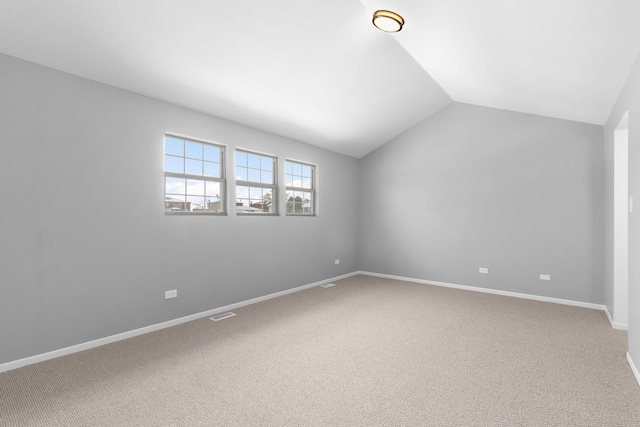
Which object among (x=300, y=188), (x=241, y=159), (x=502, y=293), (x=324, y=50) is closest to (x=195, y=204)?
(x=241, y=159)

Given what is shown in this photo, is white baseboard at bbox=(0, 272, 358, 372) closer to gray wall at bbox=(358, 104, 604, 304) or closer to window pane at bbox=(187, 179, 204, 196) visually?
window pane at bbox=(187, 179, 204, 196)

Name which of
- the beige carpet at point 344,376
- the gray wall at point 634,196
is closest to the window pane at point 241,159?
the beige carpet at point 344,376

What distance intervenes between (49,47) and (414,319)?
175 inches

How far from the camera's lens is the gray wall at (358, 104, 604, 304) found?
4.58 meters

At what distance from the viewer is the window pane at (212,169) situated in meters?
4.20

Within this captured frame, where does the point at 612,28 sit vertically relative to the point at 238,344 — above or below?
above

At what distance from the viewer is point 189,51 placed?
3.00 meters

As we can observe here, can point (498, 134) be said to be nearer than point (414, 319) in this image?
No

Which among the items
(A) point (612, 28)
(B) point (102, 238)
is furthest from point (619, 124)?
(B) point (102, 238)

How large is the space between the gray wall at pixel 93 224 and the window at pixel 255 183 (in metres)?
0.30

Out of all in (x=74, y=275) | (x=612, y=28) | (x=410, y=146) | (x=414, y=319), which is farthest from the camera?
(x=410, y=146)

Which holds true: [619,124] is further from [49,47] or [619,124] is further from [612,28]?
[49,47]

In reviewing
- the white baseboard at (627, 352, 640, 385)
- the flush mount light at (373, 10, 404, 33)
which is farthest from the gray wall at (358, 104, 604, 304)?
the flush mount light at (373, 10, 404, 33)

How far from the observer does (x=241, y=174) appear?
4.66 metres
